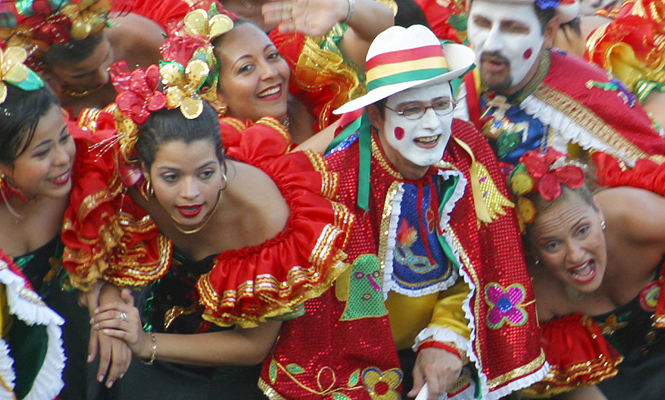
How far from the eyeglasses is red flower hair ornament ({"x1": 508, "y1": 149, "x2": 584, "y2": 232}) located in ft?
1.36

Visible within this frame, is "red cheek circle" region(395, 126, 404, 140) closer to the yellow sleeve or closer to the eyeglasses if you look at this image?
the eyeglasses

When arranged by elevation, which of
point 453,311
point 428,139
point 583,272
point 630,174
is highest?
point 428,139

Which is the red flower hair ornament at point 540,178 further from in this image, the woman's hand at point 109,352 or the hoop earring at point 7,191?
the hoop earring at point 7,191

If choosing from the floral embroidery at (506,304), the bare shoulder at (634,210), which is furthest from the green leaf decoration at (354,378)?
the bare shoulder at (634,210)

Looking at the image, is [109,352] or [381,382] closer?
[109,352]

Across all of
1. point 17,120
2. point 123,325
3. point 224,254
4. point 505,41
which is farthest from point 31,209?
point 505,41

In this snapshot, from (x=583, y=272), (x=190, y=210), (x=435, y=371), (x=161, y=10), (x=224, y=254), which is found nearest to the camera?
(x=190, y=210)

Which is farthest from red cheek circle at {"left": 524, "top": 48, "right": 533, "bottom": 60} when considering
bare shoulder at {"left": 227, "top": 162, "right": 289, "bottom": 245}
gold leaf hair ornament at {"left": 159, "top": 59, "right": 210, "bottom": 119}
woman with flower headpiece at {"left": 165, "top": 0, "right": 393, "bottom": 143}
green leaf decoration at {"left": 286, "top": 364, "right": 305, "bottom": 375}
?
green leaf decoration at {"left": 286, "top": 364, "right": 305, "bottom": 375}

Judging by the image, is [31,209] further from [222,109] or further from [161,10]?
[161,10]

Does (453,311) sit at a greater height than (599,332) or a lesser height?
greater

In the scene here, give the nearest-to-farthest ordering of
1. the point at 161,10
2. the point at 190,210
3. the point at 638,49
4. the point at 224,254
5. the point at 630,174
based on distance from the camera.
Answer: the point at 190,210 < the point at 224,254 < the point at 630,174 < the point at 161,10 < the point at 638,49

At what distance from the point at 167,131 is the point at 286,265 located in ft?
1.72

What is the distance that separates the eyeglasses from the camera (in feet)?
11.0

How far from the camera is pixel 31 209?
3.13 meters
